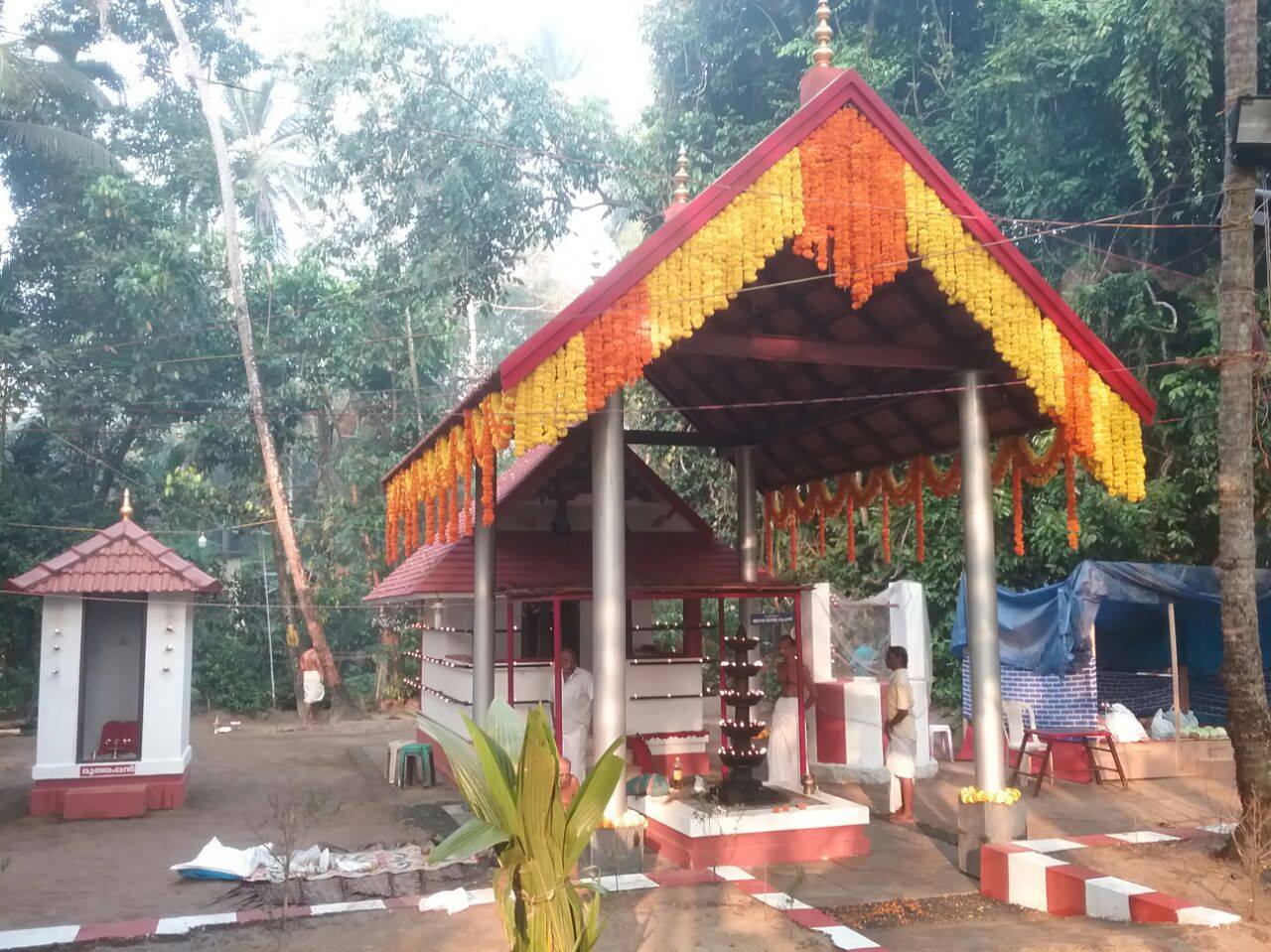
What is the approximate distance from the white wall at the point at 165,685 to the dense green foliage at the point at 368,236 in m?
8.63

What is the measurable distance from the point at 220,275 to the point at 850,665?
57.3 feet

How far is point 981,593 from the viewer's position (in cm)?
812

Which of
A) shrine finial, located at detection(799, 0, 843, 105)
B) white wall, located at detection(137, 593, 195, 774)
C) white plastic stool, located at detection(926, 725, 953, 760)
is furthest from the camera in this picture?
white plastic stool, located at detection(926, 725, 953, 760)

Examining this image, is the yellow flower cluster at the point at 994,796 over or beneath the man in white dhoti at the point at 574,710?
beneath

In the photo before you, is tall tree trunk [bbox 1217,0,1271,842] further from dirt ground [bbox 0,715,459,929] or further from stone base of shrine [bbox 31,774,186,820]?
stone base of shrine [bbox 31,774,186,820]

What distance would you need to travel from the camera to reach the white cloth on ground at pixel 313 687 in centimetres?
2038

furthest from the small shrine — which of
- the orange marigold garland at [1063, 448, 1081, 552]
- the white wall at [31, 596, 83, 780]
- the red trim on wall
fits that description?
the orange marigold garland at [1063, 448, 1081, 552]

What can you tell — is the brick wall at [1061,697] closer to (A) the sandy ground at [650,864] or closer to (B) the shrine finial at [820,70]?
(A) the sandy ground at [650,864]

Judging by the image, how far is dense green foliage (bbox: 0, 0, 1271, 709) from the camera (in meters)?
16.5

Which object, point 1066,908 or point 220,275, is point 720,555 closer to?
point 1066,908

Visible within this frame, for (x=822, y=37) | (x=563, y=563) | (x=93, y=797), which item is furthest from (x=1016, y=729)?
(x=93, y=797)

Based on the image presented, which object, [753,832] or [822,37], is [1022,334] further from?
[753,832]

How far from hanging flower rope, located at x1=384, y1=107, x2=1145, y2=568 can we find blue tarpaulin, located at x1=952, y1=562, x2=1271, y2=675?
4.26 meters

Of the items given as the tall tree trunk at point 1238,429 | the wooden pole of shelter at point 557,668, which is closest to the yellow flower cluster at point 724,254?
the wooden pole of shelter at point 557,668
